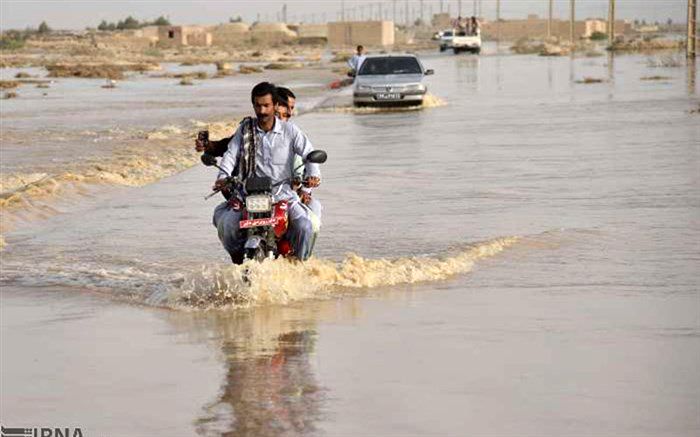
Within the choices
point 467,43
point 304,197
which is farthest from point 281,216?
point 467,43

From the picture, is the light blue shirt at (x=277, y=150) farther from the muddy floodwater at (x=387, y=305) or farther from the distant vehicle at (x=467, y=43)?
the distant vehicle at (x=467, y=43)


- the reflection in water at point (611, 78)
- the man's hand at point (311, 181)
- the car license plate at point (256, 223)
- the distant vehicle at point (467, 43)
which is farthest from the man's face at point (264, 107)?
the distant vehicle at point (467, 43)

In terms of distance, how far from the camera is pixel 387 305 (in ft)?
34.2

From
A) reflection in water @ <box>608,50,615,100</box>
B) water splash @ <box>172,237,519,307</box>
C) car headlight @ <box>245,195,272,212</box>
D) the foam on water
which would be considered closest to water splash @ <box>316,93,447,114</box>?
reflection in water @ <box>608,50,615,100</box>

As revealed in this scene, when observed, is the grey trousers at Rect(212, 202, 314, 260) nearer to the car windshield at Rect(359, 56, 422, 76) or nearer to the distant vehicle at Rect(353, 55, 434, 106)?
the distant vehicle at Rect(353, 55, 434, 106)

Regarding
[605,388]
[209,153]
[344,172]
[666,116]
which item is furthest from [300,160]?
[666,116]

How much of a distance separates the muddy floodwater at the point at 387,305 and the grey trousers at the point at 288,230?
8.5 inches

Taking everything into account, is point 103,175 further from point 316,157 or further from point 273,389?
point 273,389

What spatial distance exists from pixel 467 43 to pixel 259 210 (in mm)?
91302

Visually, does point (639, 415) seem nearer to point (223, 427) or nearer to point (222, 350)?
point (223, 427)

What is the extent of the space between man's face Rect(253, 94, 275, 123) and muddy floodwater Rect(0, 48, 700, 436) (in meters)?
1.05

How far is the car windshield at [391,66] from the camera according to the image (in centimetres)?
3716

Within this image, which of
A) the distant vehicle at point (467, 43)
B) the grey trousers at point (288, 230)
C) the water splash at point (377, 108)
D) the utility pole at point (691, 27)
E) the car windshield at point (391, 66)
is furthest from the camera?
the distant vehicle at point (467, 43)

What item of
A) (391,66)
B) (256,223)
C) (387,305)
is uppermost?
(391,66)
